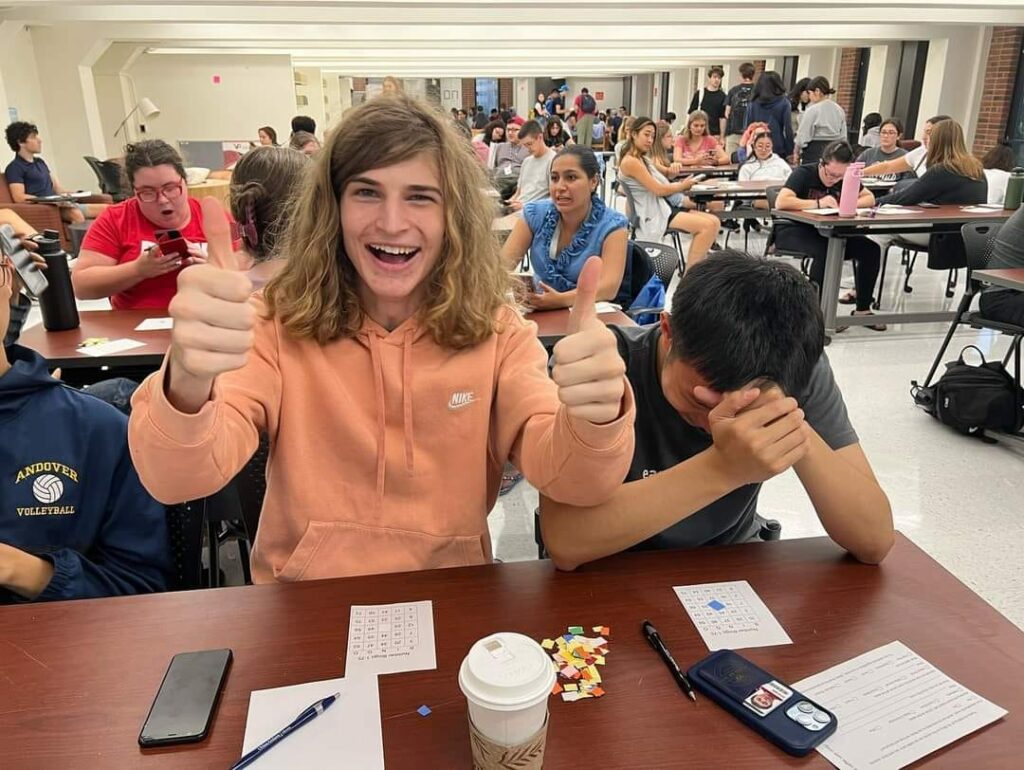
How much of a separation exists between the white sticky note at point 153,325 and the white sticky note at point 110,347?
136 mm

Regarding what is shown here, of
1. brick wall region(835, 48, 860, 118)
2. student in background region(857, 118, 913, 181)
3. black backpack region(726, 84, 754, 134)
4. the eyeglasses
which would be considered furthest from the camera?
brick wall region(835, 48, 860, 118)

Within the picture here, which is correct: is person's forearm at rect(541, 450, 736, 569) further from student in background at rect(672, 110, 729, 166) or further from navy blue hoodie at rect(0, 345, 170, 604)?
student in background at rect(672, 110, 729, 166)

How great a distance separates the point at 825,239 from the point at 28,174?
7.45 m

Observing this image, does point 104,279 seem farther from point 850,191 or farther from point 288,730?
point 850,191

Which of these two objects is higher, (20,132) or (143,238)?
(20,132)

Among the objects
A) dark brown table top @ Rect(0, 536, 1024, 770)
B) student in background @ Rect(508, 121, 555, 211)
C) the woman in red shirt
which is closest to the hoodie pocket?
dark brown table top @ Rect(0, 536, 1024, 770)

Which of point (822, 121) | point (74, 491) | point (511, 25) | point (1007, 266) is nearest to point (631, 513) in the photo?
point (74, 491)

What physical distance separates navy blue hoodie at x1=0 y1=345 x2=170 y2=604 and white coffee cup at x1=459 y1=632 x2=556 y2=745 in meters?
0.80

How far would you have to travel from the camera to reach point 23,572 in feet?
3.64

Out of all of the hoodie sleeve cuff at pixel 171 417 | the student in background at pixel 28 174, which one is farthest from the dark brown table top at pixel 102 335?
the student in background at pixel 28 174

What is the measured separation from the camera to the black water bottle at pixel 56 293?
2375mm

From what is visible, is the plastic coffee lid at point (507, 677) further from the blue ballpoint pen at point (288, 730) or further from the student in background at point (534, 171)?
the student in background at point (534, 171)

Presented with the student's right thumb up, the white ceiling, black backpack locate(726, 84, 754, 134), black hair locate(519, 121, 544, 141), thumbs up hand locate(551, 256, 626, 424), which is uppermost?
the white ceiling

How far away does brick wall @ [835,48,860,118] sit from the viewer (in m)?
13.2
